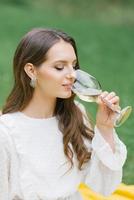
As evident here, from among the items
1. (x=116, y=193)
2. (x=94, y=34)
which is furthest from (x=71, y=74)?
(x=94, y=34)

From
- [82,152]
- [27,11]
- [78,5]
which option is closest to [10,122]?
[82,152]

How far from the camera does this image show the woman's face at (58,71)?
12.9 ft

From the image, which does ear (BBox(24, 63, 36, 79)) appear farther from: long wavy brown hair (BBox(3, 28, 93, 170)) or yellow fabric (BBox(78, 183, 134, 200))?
yellow fabric (BBox(78, 183, 134, 200))

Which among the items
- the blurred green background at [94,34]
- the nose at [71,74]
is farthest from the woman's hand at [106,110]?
the blurred green background at [94,34]

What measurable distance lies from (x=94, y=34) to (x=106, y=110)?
13.4m

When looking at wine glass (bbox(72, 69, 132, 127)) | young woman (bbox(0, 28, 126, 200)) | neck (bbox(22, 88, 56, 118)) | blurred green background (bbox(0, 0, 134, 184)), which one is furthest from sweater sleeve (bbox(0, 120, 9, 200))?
blurred green background (bbox(0, 0, 134, 184))

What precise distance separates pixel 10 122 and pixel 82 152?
0.44 meters

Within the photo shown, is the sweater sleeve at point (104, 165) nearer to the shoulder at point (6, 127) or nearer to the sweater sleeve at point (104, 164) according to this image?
the sweater sleeve at point (104, 164)

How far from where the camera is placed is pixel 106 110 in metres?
3.81

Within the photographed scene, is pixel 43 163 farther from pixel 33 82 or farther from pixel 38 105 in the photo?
pixel 33 82

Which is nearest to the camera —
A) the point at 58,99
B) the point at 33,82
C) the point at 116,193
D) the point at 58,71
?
the point at 58,71

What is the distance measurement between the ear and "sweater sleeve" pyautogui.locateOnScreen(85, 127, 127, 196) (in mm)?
485

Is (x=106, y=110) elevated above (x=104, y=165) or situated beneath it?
elevated above

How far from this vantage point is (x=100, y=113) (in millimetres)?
3826
